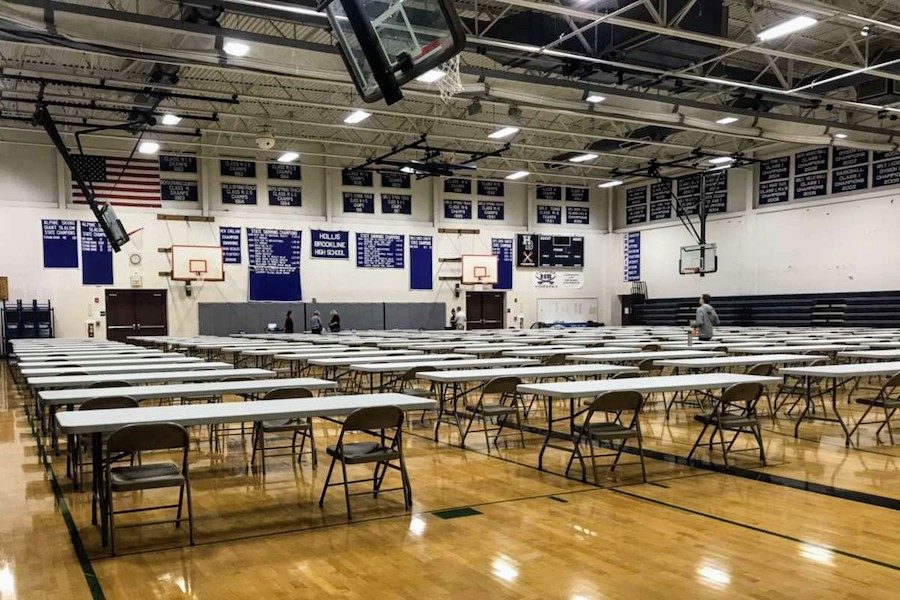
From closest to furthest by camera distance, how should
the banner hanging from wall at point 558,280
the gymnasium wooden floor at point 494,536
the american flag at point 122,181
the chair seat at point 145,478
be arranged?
1. the gymnasium wooden floor at point 494,536
2. the chair seat at point 145,478
3. the american flag at point 122,181
4. the banner hanging from wall at point 558,280

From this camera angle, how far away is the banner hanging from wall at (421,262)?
25175mm

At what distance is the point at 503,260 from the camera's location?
87.4 feet

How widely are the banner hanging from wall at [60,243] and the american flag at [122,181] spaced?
787 mm

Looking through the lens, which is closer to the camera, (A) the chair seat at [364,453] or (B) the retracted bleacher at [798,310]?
(A) the chair seat at [364,453]

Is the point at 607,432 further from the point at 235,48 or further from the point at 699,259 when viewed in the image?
the point at 699,259

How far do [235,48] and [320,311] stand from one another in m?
13.2

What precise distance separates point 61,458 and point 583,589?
17.8 feet

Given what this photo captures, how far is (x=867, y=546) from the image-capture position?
405cm

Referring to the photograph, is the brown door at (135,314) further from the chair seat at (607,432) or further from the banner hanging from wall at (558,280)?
the chair seat at (607,432)

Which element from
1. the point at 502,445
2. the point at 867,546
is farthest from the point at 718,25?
the point at 867,546

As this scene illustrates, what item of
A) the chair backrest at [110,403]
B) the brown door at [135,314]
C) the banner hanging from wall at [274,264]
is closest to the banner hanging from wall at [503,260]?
the banner hanging from wall at [274,264]

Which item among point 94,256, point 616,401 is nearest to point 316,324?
point 94,256

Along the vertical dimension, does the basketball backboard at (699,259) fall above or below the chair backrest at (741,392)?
above

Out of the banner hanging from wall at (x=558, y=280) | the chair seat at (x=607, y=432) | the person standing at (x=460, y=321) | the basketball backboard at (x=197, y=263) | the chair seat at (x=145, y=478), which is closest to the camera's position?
the chair seat at (x=145, y=478)
